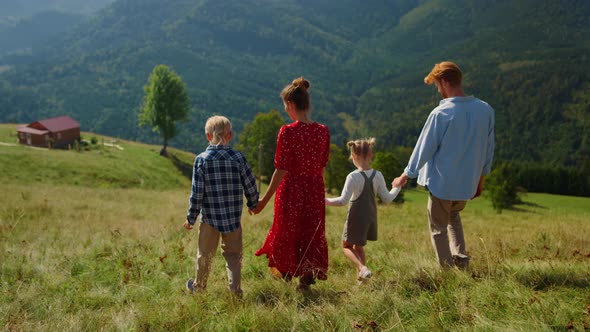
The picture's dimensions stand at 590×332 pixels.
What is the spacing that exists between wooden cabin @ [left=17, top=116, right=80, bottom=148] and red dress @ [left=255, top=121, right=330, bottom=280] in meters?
57.9

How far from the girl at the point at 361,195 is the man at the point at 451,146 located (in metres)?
0.55

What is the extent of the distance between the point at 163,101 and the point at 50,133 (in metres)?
16.2

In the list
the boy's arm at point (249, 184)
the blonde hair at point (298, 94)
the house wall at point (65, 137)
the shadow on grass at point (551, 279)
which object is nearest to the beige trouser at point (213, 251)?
the boy's arm at point (249, 184)

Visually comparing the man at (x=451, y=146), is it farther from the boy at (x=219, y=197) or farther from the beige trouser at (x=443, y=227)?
the boy at (x=219, y=197)

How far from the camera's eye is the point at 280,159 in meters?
→ 4.96

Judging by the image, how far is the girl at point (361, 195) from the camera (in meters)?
5.36

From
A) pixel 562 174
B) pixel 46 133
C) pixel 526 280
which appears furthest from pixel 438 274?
pixel 562 174

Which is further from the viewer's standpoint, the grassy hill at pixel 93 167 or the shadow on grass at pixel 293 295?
the grassy hill at pixel 93 167

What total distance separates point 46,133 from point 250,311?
208 ft

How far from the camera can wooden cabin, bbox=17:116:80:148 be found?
56250 millimetres

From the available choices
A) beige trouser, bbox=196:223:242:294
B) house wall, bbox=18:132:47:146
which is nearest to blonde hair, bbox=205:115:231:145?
beige trouser, bbox=196:223:242:294

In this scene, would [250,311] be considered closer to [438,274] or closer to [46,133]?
[438,274]

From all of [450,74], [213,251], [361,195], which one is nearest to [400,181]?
[361,195]

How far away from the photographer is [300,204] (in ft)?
16.6
